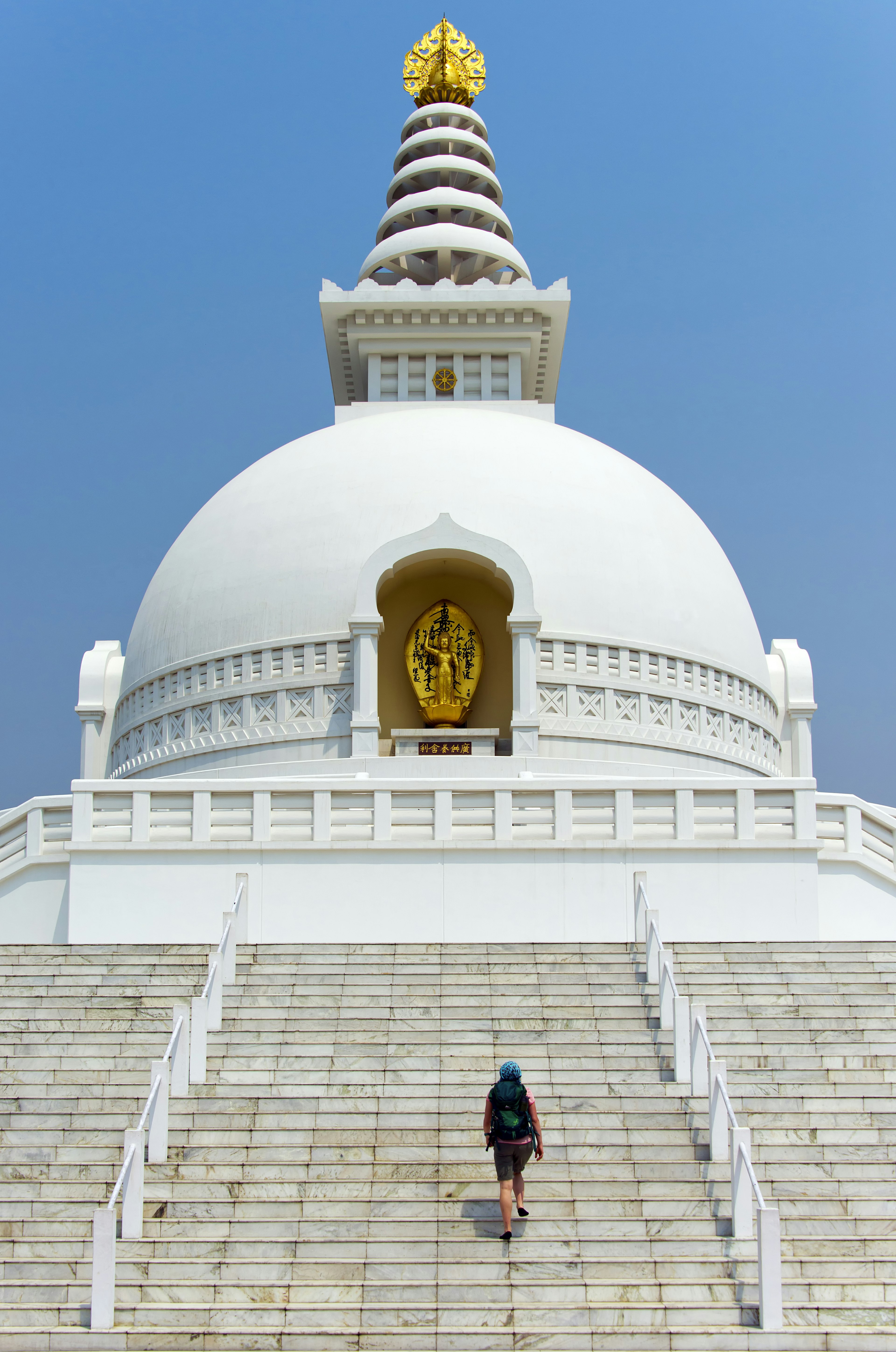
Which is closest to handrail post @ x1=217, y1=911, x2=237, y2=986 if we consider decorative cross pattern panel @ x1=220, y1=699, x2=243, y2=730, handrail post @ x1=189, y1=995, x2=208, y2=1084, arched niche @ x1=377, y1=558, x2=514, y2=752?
handrail post @ x1=189, y1=995, x2=208, y2=1084

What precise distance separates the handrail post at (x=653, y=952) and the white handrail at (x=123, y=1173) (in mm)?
5125

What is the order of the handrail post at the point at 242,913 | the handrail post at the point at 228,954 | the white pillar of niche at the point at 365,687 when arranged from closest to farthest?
the handrail post at the point at 228,954
the handrail post at the point at 242,913
the white pillar of niche at the point at 365,687

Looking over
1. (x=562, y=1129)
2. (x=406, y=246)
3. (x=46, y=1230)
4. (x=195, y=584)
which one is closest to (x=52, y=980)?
(x=46, y=1230)

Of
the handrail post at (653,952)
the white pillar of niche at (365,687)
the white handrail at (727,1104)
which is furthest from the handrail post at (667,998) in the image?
the white pillar of niche at (365,687)

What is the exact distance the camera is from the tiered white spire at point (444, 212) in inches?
1251

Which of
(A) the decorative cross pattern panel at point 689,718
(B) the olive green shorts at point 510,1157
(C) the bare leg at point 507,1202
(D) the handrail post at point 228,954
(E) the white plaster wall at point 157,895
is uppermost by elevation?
(A) the decorative cross pattern panel at point 689,718

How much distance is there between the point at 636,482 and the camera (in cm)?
2552

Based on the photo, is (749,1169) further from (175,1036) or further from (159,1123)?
(175,1036)

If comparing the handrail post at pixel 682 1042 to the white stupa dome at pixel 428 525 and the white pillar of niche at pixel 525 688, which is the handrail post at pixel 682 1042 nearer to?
the white pillar of niche at pixel 525 688

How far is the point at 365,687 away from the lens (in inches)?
834

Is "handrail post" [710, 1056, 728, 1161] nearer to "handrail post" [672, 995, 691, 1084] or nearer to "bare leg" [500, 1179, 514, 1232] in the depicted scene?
"handrail post" [672, 995, 691, 1084]

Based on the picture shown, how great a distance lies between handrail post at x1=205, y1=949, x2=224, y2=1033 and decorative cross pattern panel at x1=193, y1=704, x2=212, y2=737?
10.6 m

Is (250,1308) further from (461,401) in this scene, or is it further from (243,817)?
(461,401)

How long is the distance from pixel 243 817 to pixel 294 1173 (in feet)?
20.6
